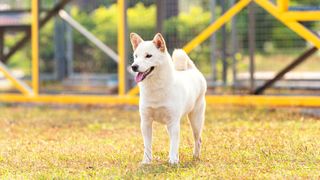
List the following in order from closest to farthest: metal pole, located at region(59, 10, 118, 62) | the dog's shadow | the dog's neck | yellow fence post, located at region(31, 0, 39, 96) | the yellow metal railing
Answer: the dog's shadow, the dog's neck, the yellow metal railing, metal pole, located at region(59, 10, 118, 62), yellow fence post, located at region(31, 0, 39, 96)

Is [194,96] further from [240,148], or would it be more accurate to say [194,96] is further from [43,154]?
[43,154]

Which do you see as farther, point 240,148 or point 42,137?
point 42,137

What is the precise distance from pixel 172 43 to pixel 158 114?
15.2ft

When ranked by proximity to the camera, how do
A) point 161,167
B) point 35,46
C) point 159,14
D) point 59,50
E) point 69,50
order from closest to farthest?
point 161,167, point 159,14, point 35,46, point 59,50, point 69,50

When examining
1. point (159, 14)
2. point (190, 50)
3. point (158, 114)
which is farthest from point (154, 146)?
point (159, 14)

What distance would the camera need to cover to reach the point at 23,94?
11.4 m

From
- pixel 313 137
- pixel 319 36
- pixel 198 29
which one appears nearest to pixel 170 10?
pixel 198 29

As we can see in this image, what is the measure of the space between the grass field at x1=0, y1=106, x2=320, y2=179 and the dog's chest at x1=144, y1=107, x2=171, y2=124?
0.33m

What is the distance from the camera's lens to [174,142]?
581 centimetres

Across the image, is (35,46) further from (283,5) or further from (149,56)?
(149,56)

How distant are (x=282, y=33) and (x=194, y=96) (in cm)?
653

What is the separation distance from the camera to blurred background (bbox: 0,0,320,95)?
10.5 m

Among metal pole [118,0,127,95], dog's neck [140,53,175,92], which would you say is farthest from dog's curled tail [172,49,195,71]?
metal pole [118,0,127,95]

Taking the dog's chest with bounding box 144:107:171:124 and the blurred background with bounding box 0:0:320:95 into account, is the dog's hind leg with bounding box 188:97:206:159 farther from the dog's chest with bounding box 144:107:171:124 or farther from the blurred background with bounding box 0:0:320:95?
the blurred background with bounding box 0:0:320:95
